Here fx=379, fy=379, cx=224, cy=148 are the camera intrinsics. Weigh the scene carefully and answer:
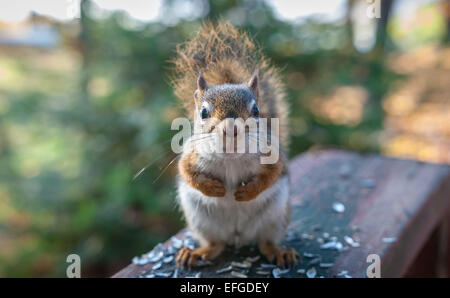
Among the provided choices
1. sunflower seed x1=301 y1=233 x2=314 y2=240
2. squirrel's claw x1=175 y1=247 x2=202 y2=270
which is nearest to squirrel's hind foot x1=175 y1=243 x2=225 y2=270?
squirrel's claw x1=175 y1=247 x2=202 y2=270

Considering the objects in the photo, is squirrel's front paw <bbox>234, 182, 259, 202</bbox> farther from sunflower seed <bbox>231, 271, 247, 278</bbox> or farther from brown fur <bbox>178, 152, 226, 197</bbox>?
sunflower seed <bbox>231, 271, 247, 278</bbox>

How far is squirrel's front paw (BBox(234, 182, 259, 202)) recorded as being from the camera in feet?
3.74

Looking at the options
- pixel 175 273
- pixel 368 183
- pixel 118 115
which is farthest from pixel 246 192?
pixel 118 115

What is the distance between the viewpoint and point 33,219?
8.23ft

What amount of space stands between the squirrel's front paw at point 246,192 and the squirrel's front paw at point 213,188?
4 cm

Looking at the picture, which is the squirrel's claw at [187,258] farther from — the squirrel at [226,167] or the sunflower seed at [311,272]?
the sunflower seed at [311,272]

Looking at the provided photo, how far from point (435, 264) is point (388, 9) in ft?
7.24

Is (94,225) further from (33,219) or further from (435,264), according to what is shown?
(435,264)

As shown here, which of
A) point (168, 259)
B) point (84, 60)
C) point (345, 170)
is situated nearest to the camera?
point (168, 259)

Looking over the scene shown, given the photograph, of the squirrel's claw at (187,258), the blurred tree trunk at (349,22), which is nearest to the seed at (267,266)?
the squirrel's claw at (187,258)

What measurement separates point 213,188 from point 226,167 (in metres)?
0.08

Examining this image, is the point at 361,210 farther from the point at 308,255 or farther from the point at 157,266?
the point at 157,266

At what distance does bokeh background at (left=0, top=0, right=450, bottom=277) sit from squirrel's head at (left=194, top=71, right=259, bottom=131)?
0.90m

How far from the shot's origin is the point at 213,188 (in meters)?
1.14
